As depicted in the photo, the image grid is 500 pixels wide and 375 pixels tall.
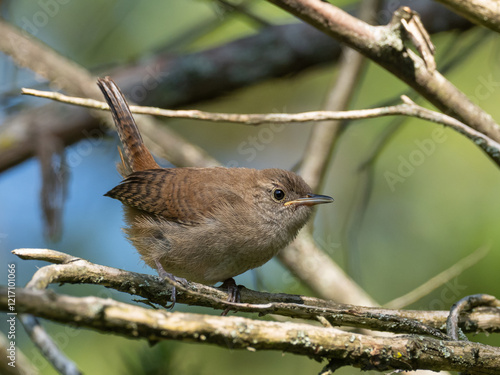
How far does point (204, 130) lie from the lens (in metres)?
7.46

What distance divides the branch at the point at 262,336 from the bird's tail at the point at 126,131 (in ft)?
8.42

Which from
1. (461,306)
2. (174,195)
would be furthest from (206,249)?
(461,306)

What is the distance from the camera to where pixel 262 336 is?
6.02 ft

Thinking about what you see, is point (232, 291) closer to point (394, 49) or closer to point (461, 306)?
point (461, 306)

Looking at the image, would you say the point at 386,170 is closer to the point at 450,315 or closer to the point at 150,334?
the point at 450,315

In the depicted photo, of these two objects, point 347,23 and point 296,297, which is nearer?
point 296,297

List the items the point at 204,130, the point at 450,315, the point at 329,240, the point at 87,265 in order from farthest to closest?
the point at 204,130 < the point at 329,240 < the point at 450,315 < the point at 87,265

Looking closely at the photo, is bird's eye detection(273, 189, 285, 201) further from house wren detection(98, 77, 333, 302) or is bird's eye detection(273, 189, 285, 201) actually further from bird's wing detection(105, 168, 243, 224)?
bird's wing detection(105, 168, 243, 224)

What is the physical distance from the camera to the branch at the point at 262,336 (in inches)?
58.0

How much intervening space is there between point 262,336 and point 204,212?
6.15 feet

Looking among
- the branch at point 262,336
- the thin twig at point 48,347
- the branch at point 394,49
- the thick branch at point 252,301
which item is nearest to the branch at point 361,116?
the branch at point 394,49

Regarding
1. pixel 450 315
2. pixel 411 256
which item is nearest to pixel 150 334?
pixel 450 315

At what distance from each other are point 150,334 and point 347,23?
2.13 m

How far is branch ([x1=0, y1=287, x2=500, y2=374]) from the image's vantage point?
1.47 meters
